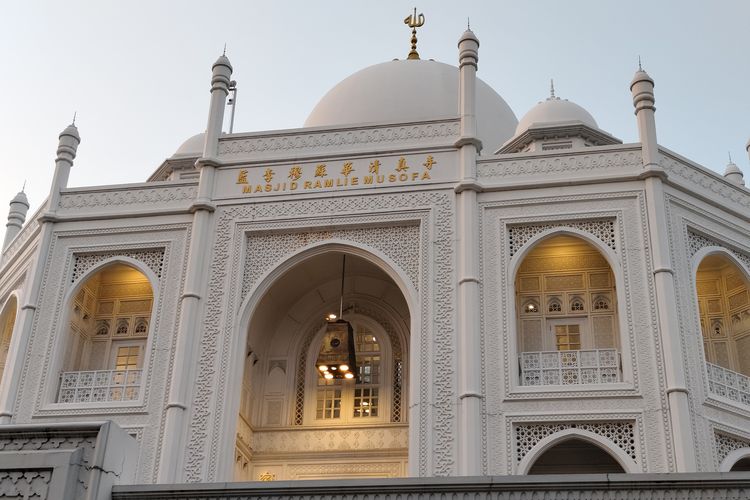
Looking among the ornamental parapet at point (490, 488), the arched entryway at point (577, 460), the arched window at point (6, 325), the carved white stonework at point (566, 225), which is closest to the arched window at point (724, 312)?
the carved white stonework at point (566, 225)

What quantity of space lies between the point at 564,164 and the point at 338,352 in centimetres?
459

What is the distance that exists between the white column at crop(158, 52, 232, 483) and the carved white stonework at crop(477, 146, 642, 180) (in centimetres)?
444

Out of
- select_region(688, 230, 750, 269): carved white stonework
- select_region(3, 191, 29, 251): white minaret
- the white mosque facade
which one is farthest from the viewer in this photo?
select_region(3, 191, 29, 251): white minaret

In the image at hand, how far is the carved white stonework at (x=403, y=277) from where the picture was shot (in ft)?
45.4

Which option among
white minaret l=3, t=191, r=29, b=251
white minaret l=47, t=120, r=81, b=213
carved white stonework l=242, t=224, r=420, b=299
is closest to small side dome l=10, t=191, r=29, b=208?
white minaret l=3, t=191, r=29, b=251

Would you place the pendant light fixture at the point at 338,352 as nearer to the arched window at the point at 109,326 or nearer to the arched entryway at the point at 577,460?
the arched window at the point at 109,326

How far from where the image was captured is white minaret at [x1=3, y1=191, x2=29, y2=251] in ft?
64.8

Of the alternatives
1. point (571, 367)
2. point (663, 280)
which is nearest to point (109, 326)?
point (571, 367)

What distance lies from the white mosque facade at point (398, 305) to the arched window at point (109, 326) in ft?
0.15

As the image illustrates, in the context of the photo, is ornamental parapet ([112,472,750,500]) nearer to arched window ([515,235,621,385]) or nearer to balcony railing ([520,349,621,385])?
balcony railing ([520,349,621,385])

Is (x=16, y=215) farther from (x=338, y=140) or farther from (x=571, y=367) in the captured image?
(x=571, y=367)

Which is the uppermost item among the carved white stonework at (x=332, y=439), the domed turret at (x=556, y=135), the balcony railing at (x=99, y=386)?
the domed turret at (x=556, y=135)

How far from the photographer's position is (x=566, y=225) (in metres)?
15.1

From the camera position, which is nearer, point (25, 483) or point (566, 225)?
point (25, 483)
